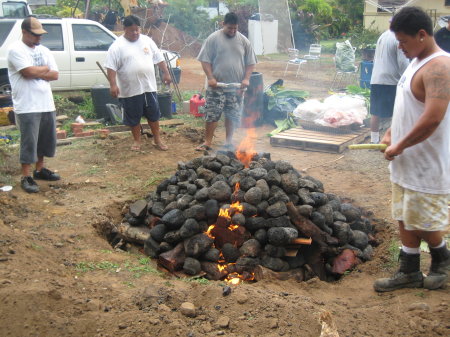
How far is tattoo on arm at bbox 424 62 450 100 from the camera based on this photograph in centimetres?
334

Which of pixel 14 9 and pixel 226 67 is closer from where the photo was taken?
pixel 226 67

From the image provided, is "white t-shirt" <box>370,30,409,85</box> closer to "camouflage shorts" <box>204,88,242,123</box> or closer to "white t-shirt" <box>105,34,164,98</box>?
"camouflage shorts" <box>204,88,242,123</box>

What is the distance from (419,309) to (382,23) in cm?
2164

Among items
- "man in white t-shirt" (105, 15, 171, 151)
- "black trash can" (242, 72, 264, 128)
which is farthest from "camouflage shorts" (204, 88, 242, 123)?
"black trash can" (242, 72, 264, 128)

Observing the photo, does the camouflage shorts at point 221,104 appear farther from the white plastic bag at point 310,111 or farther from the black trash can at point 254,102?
the white plastic bag at point 310,111

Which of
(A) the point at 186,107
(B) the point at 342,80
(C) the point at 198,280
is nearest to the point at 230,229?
(C) the point at 198,280

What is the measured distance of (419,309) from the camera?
141 inches

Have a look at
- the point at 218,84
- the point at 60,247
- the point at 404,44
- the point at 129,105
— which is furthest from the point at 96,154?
the point at 404,44

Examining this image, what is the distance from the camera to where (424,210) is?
3707 millimetres

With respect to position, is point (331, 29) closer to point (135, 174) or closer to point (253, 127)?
point (253, 127)

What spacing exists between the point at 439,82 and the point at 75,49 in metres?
10.1

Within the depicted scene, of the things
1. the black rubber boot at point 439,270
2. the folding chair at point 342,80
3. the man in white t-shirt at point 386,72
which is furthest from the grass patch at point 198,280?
the folding chair at point 342,80

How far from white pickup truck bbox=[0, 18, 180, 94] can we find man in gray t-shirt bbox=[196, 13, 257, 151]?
497 centimetres

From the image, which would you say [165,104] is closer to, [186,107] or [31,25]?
[186,107]
